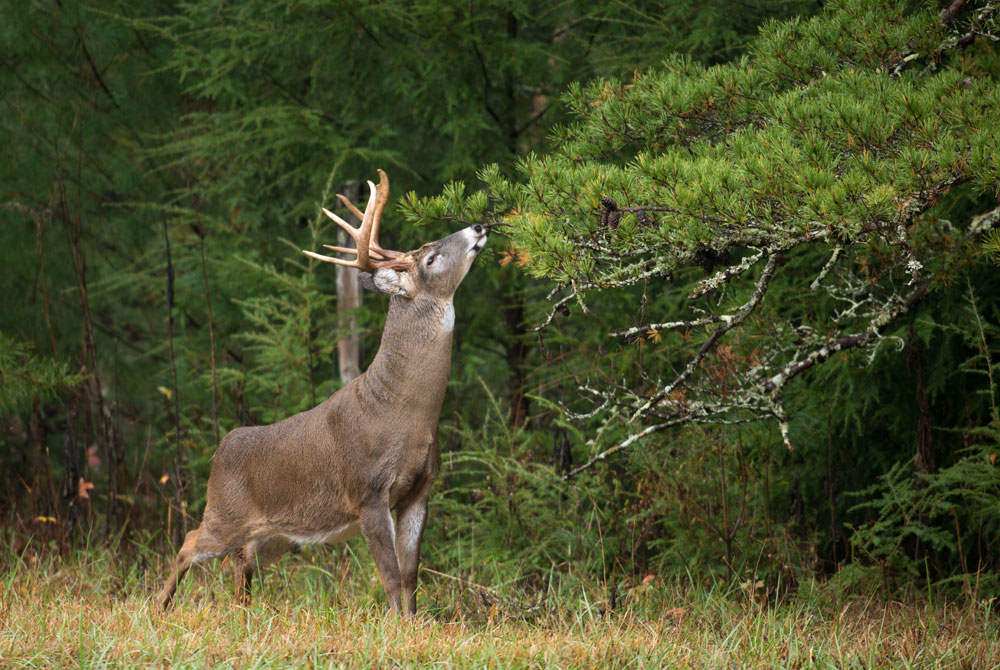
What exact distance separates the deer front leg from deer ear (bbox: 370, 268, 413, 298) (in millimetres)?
981

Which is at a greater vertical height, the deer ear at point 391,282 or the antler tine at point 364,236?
the antler tine at point 364,236

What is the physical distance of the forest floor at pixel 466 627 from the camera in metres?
3.97

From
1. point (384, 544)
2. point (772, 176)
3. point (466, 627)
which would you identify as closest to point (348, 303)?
point (384, 544)

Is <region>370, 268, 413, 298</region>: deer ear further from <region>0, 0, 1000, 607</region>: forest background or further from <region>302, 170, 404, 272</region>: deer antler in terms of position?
<region>0, 0, 1000, 607</region>: forest background

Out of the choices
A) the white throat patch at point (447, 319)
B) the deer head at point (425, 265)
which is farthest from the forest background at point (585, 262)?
the white throat patch at point (447, 319)

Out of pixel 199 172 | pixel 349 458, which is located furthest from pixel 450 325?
pixel 199 172

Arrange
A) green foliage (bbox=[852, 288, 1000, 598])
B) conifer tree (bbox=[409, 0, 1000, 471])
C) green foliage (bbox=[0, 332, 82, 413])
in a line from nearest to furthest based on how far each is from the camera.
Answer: conifer tree (bbox=[409, 0, 1000, 471])
green foliage (bbox=[852, 288, 1000, 598])
green foliage (bbox=[0, 332, 82, 413])

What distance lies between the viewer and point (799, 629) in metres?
4.85

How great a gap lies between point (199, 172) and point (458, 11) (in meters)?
3.51

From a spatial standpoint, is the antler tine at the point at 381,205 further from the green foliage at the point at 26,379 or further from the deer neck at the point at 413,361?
the green foliage at the point at 26,379

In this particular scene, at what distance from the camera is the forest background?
167 inches

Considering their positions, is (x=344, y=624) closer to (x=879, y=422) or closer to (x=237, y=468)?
(x=237, y=468)

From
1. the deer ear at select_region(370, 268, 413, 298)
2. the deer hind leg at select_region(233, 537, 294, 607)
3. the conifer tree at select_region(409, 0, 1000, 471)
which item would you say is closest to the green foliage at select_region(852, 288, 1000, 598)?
the conifer tree at select_region(409, 0, 1000, 471)

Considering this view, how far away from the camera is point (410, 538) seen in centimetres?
495
